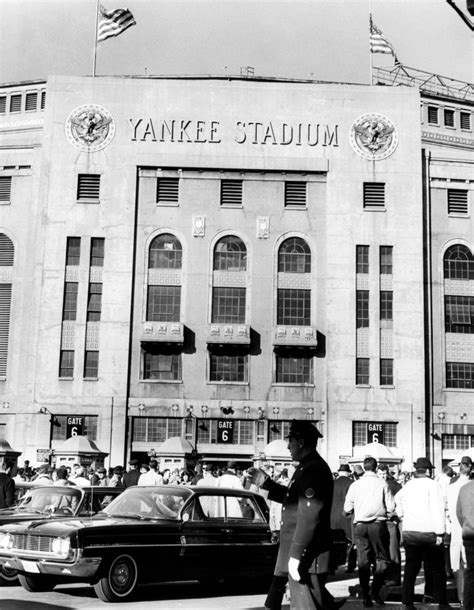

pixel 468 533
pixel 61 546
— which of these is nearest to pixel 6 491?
pixel 61 546

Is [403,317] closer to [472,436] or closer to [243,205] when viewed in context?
[472,436]

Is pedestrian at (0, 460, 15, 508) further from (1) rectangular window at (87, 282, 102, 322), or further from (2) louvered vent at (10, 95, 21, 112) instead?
(2) louvered vent at (10, 95, 21, 112)

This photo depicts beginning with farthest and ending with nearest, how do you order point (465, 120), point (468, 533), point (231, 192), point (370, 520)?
point (465, 120) → point (231, 192) → point (370, 520) → point (468, 533)

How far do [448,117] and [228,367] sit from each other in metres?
19.6

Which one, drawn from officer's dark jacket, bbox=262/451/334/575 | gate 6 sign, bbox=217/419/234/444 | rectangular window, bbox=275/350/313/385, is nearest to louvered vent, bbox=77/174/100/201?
rectangular window, bbox=275/350/313/385

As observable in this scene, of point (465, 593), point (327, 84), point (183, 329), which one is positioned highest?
point (327, 84)

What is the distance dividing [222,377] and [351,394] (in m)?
6.78

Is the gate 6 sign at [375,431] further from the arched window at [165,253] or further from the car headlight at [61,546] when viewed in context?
the car headlight at [61,546]

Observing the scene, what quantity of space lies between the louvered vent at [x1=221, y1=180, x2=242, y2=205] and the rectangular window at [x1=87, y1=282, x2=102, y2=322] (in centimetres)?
827

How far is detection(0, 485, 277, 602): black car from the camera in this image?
12914 mm

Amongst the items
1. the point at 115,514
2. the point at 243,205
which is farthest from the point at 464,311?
the point at 115,514

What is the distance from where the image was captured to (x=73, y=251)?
1939 inches

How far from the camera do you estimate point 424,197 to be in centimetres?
5078

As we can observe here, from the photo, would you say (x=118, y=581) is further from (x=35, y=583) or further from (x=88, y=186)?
(x=88, y=186)
